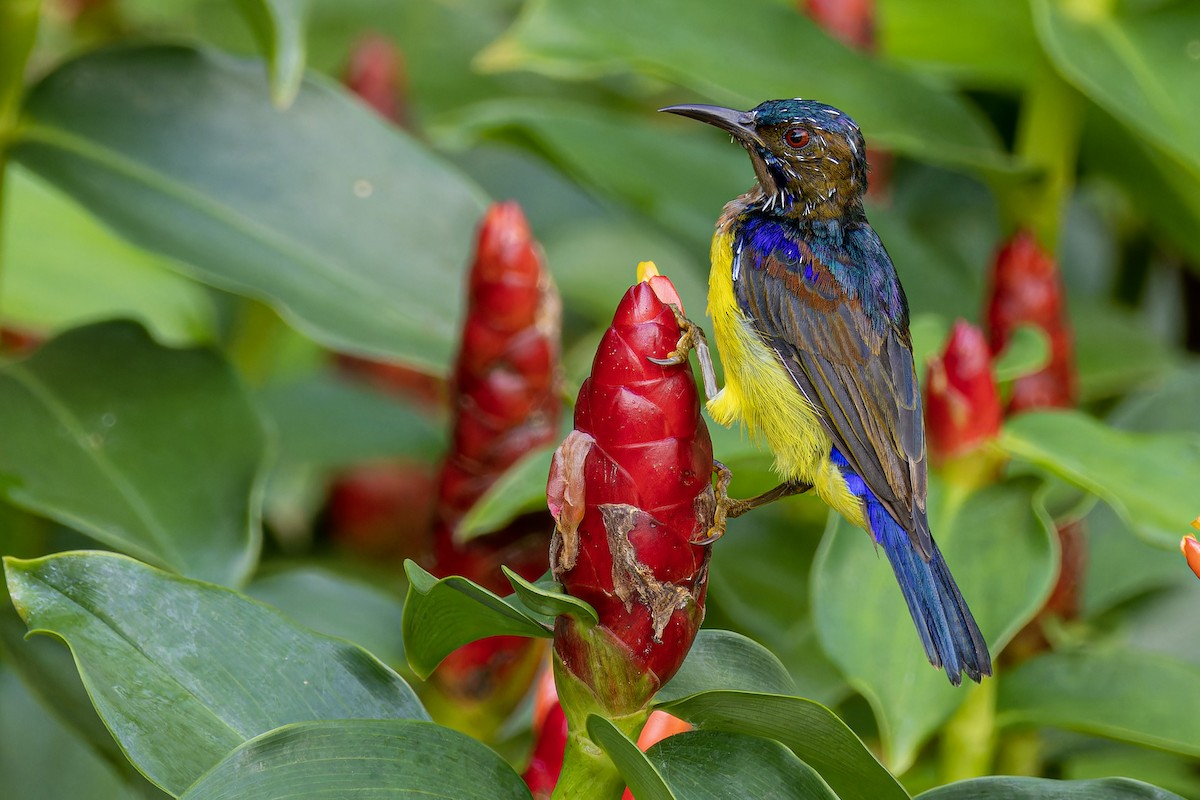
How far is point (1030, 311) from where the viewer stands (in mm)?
2021

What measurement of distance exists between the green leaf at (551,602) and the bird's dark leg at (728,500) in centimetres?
10

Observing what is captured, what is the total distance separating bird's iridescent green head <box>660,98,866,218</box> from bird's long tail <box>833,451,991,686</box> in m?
0.41

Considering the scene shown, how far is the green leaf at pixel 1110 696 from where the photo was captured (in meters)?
1.66

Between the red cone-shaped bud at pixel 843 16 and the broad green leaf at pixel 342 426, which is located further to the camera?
the red cone-shaped bud at pixel 843 16

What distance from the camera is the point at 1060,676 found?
177 centimetres

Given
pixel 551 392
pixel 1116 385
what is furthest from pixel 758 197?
pixel 1116 385

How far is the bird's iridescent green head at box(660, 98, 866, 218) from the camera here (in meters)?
1.71

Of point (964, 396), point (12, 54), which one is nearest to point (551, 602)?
point (964, 396)

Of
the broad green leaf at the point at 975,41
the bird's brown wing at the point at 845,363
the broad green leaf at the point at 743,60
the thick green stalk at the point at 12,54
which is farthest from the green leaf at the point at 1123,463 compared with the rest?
the thick green stalk at the point at 12,54

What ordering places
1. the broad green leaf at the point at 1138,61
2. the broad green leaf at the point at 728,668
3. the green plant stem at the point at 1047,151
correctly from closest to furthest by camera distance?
the broad green leaf at the point at 728,668, the broad green leaf at the point at 1138,61, the green plant stem at the point at 1047,151

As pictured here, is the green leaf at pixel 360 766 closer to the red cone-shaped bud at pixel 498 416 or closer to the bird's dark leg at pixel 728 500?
the bird's dark leg at pixel 728 500

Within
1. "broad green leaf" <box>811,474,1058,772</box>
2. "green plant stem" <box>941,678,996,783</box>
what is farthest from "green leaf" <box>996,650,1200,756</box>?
"broad green leaf" <box>811,474,1058,772</box>

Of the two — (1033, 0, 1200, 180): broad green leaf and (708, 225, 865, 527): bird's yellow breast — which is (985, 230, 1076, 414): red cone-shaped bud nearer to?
(1033, 0, 1200, 180): broad green leaf

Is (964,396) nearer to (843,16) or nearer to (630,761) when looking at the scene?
(630,761)
